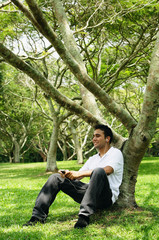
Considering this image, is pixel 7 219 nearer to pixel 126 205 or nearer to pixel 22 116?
pixel 126 205

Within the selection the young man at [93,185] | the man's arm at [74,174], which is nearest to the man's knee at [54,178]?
the young man at [93,185]

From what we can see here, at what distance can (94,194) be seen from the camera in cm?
373

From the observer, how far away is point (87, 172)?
13.2ft

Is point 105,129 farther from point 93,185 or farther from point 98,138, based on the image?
point 93,185

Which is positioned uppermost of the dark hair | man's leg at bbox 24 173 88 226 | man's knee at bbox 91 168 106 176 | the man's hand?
the dark hair

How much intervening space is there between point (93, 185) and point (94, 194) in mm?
122

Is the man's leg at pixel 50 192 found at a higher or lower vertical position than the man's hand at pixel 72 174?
lower

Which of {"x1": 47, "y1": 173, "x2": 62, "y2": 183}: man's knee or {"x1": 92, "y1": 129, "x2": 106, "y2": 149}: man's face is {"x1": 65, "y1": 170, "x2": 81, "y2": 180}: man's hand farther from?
{"x1": 92, "y1": 129, "x2": 106, "y2": 149}: man's face

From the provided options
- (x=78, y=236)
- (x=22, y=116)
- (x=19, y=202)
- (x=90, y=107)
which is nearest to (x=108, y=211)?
(x=78, y=236)

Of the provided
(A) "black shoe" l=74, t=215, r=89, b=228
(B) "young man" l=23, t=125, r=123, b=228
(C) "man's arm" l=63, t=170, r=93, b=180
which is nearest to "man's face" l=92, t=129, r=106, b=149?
(B) "young man" l=23, t=125, r=123, b=228

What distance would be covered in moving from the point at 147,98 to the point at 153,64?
52cm

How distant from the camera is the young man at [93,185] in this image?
3730 millimetres

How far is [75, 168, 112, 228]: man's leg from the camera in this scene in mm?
3640

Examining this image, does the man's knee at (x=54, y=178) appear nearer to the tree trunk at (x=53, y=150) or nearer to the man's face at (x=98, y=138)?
the man's face at (x=98, y=138)
